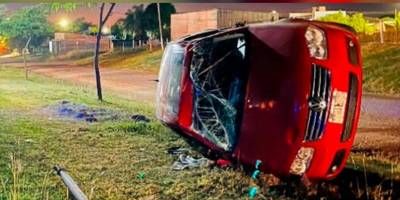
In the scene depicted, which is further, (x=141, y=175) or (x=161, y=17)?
(x=161, y=17)

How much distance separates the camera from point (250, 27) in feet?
8.56

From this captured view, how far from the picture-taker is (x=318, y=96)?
8.19ft

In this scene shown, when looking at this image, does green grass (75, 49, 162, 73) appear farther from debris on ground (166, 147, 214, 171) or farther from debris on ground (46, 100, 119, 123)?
debris on ground (166, 147, 214, 171)

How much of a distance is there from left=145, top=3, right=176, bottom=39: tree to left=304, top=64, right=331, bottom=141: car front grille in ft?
2.16

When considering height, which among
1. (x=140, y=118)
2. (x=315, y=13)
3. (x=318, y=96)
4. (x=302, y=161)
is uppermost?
(x=315, y=13)

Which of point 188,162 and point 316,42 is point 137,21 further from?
point 316,42

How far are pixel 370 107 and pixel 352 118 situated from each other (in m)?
0.12

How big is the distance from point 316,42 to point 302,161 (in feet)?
1.59

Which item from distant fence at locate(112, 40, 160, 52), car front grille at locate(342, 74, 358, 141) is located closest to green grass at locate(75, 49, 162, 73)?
distant fence at locate(112, 40, 160, 52)

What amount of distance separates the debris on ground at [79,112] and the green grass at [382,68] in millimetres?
1080

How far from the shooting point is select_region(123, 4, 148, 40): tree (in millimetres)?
2725

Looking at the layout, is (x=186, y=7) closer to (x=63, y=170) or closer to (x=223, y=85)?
(x=223, y=85)

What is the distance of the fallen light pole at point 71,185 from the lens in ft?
8.32

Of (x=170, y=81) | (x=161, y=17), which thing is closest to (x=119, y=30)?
(x=161, y=17)
